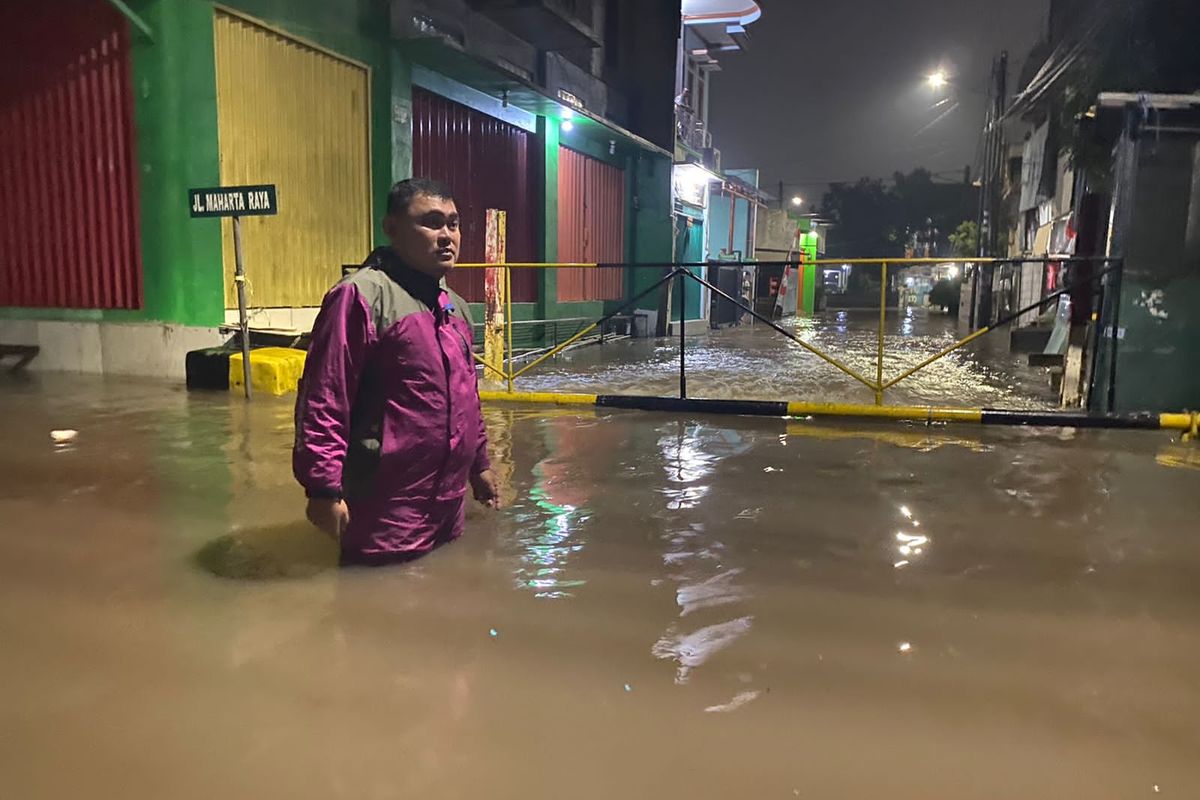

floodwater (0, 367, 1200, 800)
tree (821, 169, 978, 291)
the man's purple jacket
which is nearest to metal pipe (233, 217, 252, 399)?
floodwater (0, 367, 1200, 800)

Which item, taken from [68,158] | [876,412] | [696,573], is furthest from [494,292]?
[696,573]

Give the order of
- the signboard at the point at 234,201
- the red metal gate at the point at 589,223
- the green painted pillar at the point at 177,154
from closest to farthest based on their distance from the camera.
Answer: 1. the signboard at the point at 234,201
2. the green painted pillar at the point at 177,154
3. the red metal gate at the point at 589,223

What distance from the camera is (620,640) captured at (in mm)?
3012

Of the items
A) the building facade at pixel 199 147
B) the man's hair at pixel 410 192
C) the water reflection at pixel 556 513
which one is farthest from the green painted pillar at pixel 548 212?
the man's hair at pixel 410 192

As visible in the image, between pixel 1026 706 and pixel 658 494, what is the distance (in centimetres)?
267

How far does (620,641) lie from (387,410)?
1.30 metres

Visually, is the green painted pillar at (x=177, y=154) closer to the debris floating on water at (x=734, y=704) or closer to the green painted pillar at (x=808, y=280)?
the debris floating on water at (x=734, y=704)

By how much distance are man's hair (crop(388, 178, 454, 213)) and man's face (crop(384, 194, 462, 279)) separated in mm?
14

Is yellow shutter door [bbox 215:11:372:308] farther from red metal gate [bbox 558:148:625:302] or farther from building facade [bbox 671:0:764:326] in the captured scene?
building facade [bbox 671:0:764:326]

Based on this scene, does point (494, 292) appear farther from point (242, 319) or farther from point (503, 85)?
point (503, 85)

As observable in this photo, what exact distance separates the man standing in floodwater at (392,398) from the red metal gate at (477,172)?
981 centimetres

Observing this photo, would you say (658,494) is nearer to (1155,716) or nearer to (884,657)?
(884,657)

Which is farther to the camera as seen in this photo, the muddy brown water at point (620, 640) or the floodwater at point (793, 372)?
the floodwater at point (793, 372)

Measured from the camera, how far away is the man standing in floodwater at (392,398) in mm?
3236
